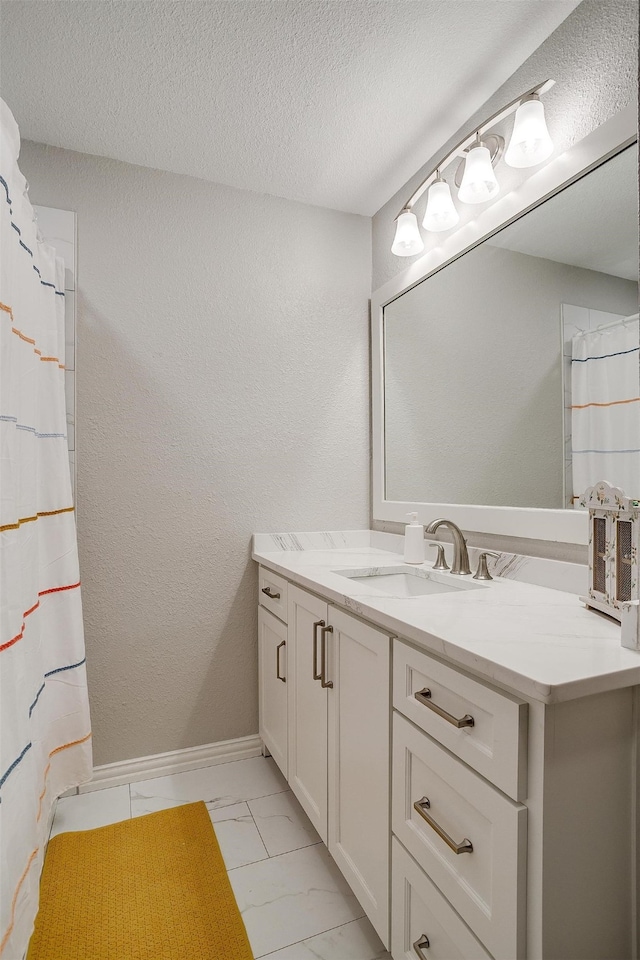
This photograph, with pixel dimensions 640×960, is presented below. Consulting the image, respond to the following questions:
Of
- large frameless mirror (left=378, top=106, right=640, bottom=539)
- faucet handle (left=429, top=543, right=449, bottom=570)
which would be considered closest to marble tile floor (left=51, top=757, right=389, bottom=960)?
faucet handle (left=429, top=543, right=449, bottom=570)

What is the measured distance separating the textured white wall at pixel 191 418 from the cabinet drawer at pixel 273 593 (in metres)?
0.10

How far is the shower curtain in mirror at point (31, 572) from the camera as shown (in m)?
1.00

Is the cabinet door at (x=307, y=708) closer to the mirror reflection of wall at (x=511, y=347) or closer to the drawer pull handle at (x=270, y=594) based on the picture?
the drawer pull handle at (x=270, y=594)

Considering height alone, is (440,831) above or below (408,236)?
below

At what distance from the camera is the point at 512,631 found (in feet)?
3.23

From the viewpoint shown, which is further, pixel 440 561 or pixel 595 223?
pixel 440 561

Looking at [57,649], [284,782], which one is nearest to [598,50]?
[57,649]

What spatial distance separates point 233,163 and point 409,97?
2.28 ft

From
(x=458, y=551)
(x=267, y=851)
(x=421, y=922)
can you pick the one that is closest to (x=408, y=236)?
(x=458, y=551)

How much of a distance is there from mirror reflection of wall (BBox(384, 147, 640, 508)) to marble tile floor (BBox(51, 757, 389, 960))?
1184 mm

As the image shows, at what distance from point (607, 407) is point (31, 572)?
1.46 metres

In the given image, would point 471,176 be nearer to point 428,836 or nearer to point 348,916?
point 428,836

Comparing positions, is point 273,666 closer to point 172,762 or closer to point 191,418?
point 172,762

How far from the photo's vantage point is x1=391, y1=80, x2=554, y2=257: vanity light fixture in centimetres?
133
